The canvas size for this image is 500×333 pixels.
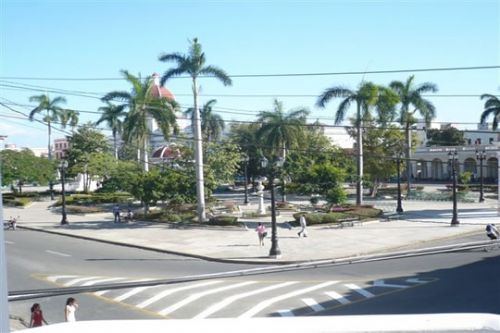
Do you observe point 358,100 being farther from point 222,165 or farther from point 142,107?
point 142,107

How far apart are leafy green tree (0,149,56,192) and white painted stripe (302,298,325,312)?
1660 inches

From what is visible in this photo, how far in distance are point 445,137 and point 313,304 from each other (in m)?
76.8

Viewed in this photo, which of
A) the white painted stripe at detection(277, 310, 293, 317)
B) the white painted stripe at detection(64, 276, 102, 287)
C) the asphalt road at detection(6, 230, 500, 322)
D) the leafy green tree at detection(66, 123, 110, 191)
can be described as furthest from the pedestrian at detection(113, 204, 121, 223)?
the white painted stripe at detection(277, 310, 293, 317)

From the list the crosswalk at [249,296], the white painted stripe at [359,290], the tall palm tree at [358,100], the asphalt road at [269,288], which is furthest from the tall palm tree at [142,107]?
the white painted stripe at [359,290]

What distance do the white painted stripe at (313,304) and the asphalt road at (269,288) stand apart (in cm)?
3

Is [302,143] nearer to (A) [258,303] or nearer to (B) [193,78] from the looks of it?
(B) [193,78]

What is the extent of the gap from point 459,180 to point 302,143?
19.1 meters

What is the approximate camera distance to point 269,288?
59.9ft

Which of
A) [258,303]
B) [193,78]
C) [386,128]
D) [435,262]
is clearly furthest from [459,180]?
[258,303]

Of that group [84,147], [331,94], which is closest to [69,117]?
[84,147]

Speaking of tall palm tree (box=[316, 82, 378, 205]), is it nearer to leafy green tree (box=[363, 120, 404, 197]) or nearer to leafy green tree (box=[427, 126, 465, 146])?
leafy green tree (box=[363, 120, 404, 197])

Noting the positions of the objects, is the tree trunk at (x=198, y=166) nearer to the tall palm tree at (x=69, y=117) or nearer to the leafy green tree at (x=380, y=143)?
the leafy green tree at (x=380, y=143)

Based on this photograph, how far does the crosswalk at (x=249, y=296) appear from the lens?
15484 millimetres

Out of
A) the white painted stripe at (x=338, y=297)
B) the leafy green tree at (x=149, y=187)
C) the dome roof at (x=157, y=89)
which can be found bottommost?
the white painted stripe at (x=338, y=297)
